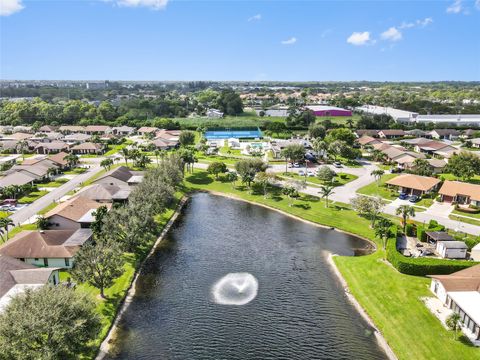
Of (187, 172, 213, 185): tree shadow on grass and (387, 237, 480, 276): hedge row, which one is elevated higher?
(187, 172, 213, 185): tree shadow on grass

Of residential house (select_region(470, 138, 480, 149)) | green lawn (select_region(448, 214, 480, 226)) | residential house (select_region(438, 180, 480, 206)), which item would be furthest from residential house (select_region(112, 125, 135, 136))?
residential house (select_region(470, 138, 480, 149))

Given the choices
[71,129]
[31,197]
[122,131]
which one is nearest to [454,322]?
[31,197]

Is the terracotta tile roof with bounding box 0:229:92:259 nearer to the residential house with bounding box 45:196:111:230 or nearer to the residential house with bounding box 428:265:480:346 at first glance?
the residential house with bounding box 45:196:111:230

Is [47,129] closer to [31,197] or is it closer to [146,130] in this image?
[146,130]

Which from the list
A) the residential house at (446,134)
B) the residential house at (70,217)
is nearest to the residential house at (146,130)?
the residential house at (70,217)

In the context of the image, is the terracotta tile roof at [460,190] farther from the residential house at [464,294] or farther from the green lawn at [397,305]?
the residential house at [464,294]

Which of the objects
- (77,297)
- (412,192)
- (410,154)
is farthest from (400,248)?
(410,154)
